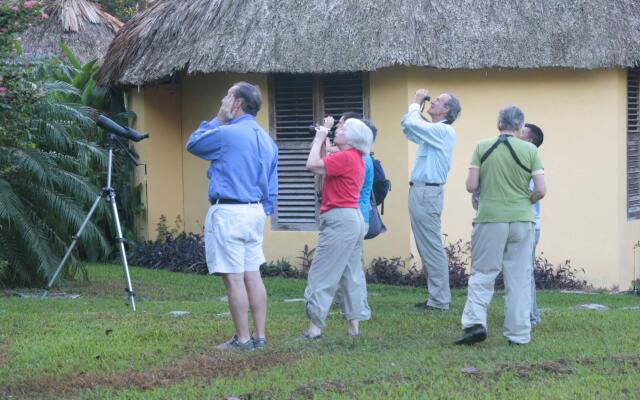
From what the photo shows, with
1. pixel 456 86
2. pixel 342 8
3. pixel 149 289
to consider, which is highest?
pixel 342 8

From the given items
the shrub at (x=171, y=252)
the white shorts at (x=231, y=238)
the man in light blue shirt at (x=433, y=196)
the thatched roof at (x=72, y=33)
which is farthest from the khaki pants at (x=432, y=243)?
the thatched roof at (x=72, y=33)

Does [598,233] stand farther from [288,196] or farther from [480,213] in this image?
[480,213]

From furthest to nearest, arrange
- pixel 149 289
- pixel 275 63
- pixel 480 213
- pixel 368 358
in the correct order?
pixel 275 63
pixel 149 289
pixel 480 213
pixel 368 358

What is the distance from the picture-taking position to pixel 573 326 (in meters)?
8.64

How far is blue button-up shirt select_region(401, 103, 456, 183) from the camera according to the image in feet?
30.7

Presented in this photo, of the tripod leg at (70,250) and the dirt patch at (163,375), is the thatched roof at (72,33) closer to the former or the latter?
the tripod leg at (70,250)

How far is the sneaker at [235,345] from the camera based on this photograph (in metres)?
7.47

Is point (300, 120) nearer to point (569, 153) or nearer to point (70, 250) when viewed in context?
point (569, 153)

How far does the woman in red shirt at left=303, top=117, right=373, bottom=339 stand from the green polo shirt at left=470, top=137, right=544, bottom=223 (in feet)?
3.05

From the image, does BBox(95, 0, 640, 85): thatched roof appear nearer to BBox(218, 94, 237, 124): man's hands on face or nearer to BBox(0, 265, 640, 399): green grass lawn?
BBox(0, 265, 640, 399): green grass lawn

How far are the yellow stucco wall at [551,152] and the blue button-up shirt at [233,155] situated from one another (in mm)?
5266

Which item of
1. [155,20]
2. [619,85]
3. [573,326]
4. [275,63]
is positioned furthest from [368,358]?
[155,20]

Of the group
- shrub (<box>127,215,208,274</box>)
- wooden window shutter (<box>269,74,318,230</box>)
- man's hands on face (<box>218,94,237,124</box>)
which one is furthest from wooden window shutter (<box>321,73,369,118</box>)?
man's hands on face (<box>218,94,237,124</box>)

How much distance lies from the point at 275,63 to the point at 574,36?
351 cm
